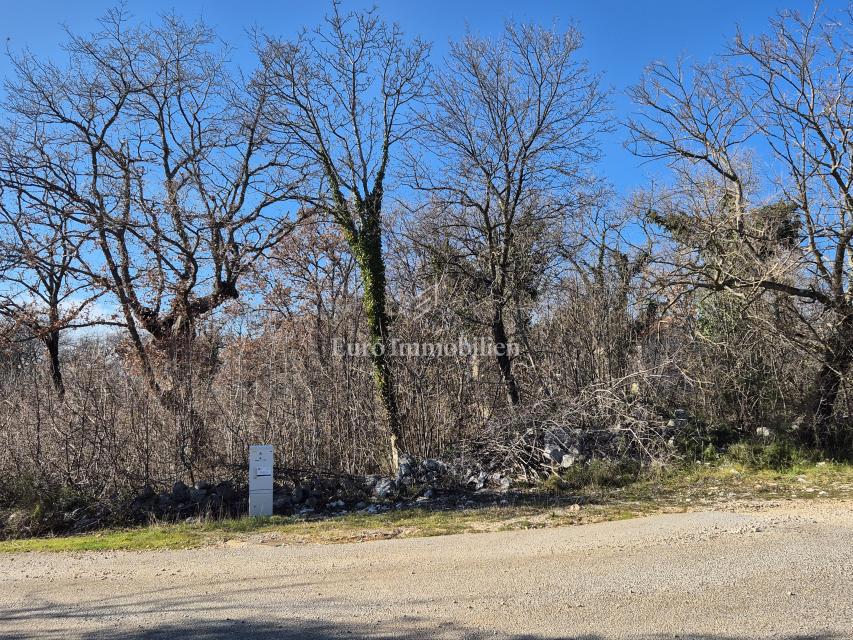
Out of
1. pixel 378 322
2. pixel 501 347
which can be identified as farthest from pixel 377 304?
pixel 501 347

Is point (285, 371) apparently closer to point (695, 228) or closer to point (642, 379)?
point (642, 379)

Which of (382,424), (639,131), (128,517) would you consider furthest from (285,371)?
(639,131)

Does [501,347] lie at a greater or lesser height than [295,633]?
greater

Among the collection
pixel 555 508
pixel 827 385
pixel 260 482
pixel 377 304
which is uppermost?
pixel 377 304

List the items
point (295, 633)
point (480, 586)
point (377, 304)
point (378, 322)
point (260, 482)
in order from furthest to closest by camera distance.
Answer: point (377, 304) < point (378, 322) < point (260, 482) < point (480, 586) < point (295, 633)

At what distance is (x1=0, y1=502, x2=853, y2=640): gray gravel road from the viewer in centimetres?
507

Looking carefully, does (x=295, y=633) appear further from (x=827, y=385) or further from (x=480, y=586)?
(x=827, y=385)

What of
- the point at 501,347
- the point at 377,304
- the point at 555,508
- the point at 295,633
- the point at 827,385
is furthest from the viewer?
the point at 501,347

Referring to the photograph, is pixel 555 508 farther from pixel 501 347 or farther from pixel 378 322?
pixel 378 322

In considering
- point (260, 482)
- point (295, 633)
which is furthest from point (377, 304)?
point (295, 633)

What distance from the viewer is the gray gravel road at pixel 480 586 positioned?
507 centimetres

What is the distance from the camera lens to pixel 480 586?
19.9 ft

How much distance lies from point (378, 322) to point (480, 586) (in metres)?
9.17

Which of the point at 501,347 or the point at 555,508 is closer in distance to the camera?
the point at 555,508
